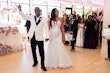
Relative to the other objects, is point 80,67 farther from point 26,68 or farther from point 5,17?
point 5,17

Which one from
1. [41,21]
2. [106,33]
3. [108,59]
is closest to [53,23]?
[41,21]

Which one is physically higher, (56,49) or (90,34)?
(90,34)

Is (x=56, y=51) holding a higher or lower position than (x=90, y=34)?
lower

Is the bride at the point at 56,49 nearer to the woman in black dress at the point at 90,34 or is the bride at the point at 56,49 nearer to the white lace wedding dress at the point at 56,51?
the white lace wedding dress at the point at 56,51

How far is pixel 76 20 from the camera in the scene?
7.60m

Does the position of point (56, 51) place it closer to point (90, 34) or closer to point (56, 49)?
point (56, 49)

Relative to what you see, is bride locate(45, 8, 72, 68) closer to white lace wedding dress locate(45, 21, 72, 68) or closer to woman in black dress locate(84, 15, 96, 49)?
white lace wedding dress locate(45, 21, 72, 68)

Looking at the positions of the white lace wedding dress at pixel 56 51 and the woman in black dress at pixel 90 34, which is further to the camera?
the woman in black dress at pixel 90 34

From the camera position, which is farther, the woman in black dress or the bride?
the woman in black dress

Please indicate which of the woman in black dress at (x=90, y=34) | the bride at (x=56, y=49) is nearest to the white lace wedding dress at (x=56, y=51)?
the bride at (x=56, y=49)

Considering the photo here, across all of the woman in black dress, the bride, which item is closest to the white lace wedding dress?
the bride

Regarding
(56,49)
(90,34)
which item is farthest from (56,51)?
(90,34)

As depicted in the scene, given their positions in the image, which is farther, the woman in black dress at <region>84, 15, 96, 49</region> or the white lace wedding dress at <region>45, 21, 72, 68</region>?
the woman in black dress at <region>84, 15, 96, 49</region>

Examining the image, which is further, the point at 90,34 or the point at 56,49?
the point at 90,34
